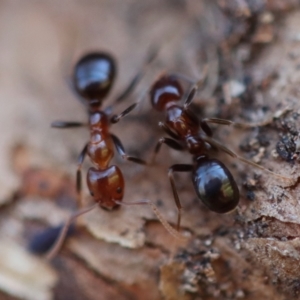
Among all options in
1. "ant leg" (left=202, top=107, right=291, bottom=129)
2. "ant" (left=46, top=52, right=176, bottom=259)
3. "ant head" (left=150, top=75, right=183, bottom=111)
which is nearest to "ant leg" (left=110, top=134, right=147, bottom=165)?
"ant" (left=46, top=52, right=176, bottom=259)

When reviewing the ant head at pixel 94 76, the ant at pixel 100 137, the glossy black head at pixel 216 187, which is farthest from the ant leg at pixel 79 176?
the glossy black head at pixel 216 187

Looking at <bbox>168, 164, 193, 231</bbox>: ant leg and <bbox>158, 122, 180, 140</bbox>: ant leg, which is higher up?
<bbox>158, 122, 180, 140</bbox>: ant leg

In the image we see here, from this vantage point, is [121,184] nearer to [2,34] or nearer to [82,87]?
[82,87]

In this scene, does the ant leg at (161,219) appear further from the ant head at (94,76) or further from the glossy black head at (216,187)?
the ant head at (94,76)

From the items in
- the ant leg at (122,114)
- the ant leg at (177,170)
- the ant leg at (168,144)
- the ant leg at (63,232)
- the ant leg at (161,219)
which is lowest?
the ant leg at (63,232)

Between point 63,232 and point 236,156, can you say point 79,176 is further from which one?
point 236,156

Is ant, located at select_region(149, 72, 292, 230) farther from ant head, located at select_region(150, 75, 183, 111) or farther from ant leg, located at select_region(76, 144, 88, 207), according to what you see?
ant leg, located at select_region(76, 144, 88, 207)

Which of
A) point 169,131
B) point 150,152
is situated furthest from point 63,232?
point 169,131
